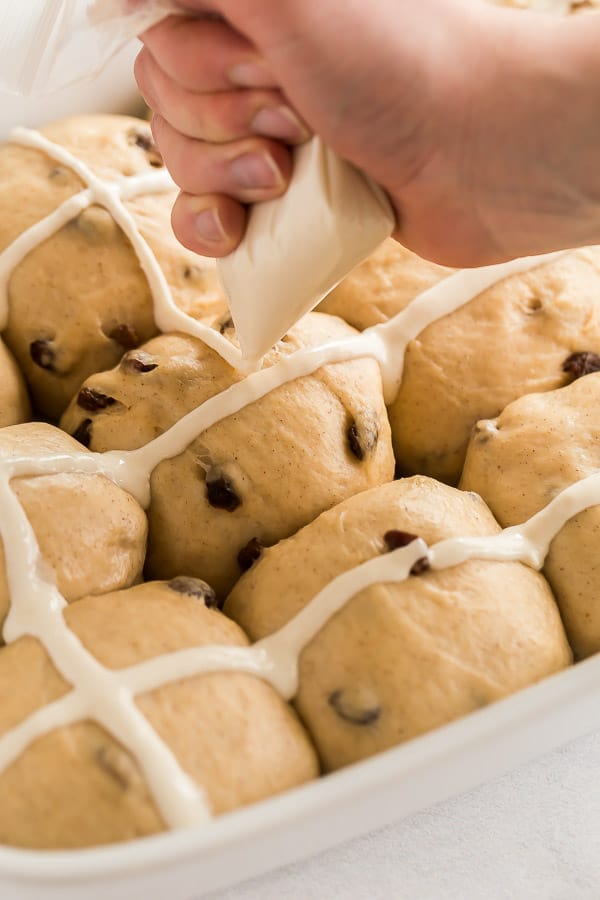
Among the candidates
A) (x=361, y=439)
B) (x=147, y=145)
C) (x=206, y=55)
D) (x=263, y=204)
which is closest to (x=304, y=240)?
(x=263, y=204)

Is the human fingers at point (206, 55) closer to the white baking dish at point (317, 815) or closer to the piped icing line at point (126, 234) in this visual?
the piped icing line at point (126, 234)

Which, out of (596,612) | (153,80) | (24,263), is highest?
(153,80)

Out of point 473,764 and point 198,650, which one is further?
point 198,650

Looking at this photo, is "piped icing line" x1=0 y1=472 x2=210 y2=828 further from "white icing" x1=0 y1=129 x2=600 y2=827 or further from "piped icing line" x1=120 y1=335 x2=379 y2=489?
"piped icing line" x1=120 y1=335 x2=379 y2=489

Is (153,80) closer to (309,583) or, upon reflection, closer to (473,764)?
(309,583)

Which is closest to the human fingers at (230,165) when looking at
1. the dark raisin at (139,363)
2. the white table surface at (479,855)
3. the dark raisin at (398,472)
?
the dark raisin at (139,363)

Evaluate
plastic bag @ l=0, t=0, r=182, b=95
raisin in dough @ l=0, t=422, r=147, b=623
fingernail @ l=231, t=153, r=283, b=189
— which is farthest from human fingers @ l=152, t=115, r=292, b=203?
raisin in dough @ l=0, t=422, r=147, b=623

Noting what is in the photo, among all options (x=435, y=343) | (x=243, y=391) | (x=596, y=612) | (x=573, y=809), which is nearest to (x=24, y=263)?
(x=243, y=391)

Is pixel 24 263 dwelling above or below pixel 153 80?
below

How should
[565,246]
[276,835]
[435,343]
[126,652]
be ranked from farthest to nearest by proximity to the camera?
[435,343], [565,246], [126,652], [276,835]
